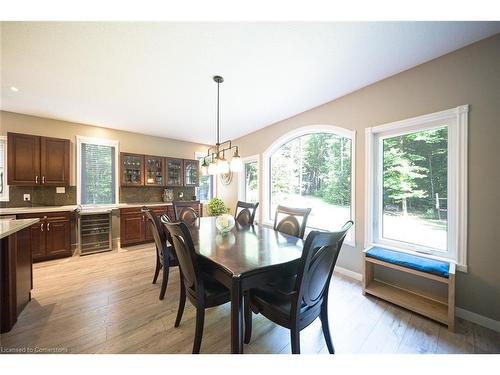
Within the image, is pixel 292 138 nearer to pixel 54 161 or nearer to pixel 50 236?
pixel 54 161

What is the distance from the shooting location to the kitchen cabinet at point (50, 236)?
3.06 meters

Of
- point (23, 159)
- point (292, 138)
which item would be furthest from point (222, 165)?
point (23, 159)

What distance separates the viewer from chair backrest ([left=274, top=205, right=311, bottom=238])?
2.20 m

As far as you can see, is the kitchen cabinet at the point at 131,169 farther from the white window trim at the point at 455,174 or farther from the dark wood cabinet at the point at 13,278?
the white window trim at the point at 455,174

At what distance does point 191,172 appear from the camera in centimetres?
517

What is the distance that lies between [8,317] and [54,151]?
295cm

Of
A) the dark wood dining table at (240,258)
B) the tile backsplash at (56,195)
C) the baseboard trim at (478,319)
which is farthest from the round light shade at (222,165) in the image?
the tile backsplash at (56,195)

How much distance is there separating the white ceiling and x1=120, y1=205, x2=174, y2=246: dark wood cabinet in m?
2.03

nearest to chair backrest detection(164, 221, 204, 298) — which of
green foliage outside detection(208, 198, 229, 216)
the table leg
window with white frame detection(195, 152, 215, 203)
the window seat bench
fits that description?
the table leg

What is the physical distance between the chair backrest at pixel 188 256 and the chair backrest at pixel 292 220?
1.27 m

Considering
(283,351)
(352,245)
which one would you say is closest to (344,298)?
(352,245)

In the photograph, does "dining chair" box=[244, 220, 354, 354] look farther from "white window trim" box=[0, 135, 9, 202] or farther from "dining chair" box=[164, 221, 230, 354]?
"white window trim" box=[0, 135, 9, 202]

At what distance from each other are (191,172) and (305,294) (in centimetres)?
457
